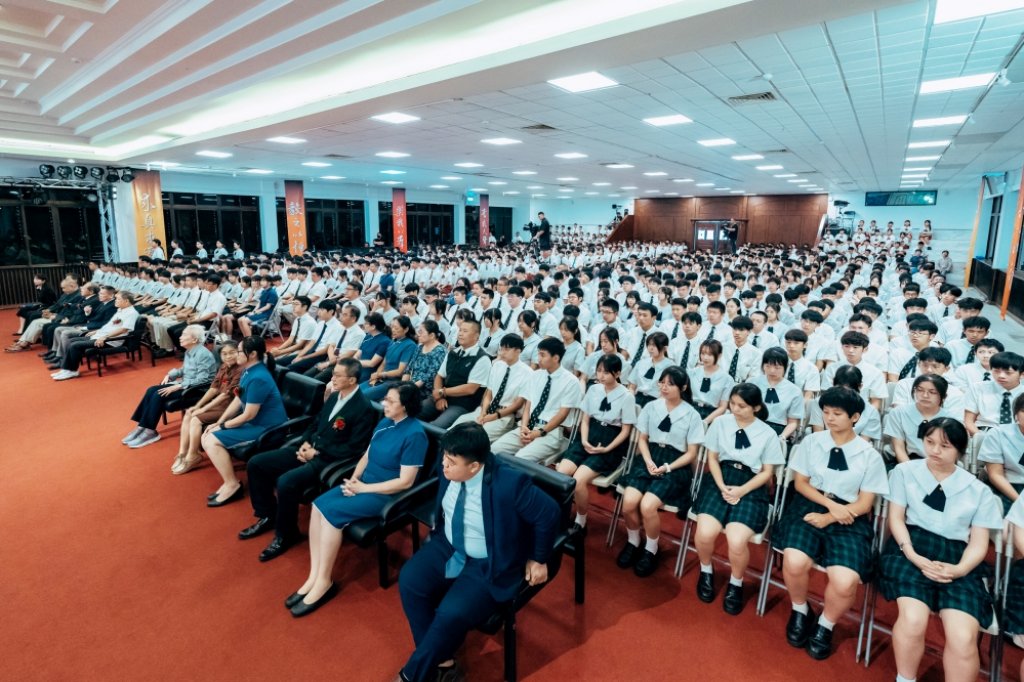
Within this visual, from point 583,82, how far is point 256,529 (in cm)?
531

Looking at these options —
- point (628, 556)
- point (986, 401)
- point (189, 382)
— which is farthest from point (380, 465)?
point (986, 401)

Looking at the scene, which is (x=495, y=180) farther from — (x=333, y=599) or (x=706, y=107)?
(x=333, y=599)

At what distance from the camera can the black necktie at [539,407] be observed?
4059 millimetres

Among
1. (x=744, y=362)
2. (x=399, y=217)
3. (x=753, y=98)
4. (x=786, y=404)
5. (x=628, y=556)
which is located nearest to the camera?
(x=628, y=556)

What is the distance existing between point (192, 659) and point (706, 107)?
298 inches

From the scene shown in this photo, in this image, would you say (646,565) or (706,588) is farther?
(646,565)

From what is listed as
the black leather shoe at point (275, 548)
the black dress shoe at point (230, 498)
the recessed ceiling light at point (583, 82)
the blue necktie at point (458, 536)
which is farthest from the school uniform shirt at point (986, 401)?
the black dress shoe at point (230, 498)

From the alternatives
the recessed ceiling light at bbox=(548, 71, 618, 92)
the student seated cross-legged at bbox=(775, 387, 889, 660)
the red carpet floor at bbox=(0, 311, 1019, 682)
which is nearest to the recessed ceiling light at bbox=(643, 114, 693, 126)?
the recessed ceiling light at bbox=(548, 71, 618, 92)

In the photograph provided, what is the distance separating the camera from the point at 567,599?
313 cm

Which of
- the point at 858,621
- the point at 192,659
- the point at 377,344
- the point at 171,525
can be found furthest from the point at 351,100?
the point at 858,621

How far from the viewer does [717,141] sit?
9703mm

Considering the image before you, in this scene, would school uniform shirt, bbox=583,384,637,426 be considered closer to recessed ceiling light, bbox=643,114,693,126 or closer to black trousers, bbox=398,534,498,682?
black trousers, bbox=398,534,498,682

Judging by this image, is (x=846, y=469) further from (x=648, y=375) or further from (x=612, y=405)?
(x=648, y=375)

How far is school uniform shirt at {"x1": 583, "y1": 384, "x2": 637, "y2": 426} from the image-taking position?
3.67 metres
